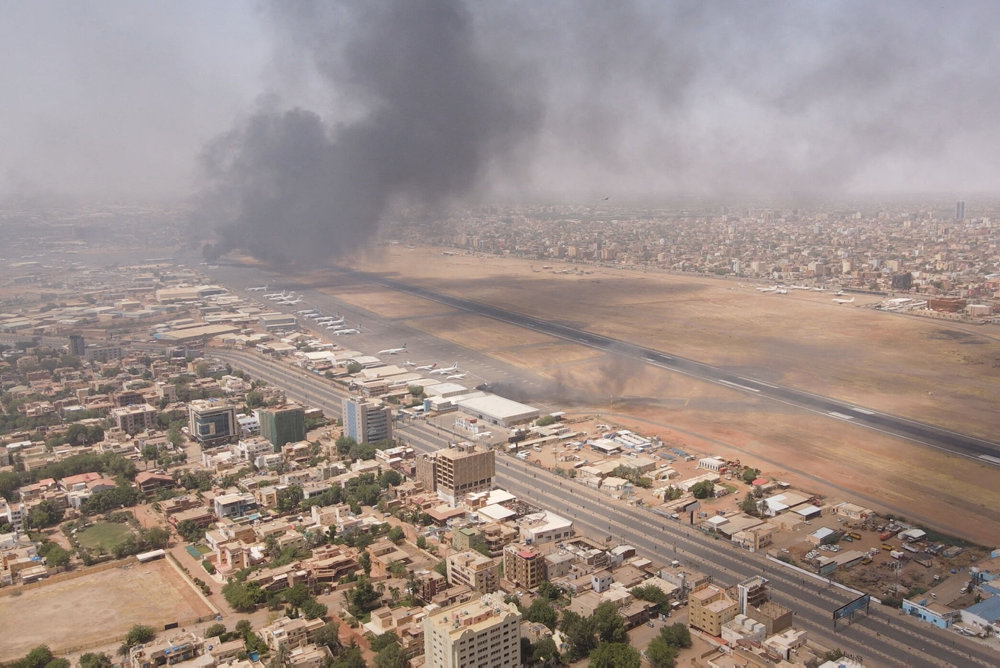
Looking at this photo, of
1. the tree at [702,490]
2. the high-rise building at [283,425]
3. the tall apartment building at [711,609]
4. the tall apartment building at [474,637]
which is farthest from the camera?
the high-rise building at [283,425]

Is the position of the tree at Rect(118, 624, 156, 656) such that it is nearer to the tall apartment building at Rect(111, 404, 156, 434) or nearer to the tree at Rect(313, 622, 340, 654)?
the tree at Rect(313, 622, 340, 654)

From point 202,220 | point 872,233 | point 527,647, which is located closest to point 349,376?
point 527,647

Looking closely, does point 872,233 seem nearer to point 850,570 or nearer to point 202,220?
point 202,220

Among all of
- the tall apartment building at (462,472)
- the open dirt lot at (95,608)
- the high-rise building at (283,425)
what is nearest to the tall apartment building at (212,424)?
the high-rise building at (283,425)

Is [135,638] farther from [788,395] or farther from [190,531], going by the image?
[788,395]

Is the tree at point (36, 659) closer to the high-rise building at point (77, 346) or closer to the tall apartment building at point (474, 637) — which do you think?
the tall apartment building at point (474, 637)

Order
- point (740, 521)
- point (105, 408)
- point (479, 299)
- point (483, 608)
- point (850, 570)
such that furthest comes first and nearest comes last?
point (479, 299), point (105, 408), point (740, 521), point (850, 570), point (483, 608)
